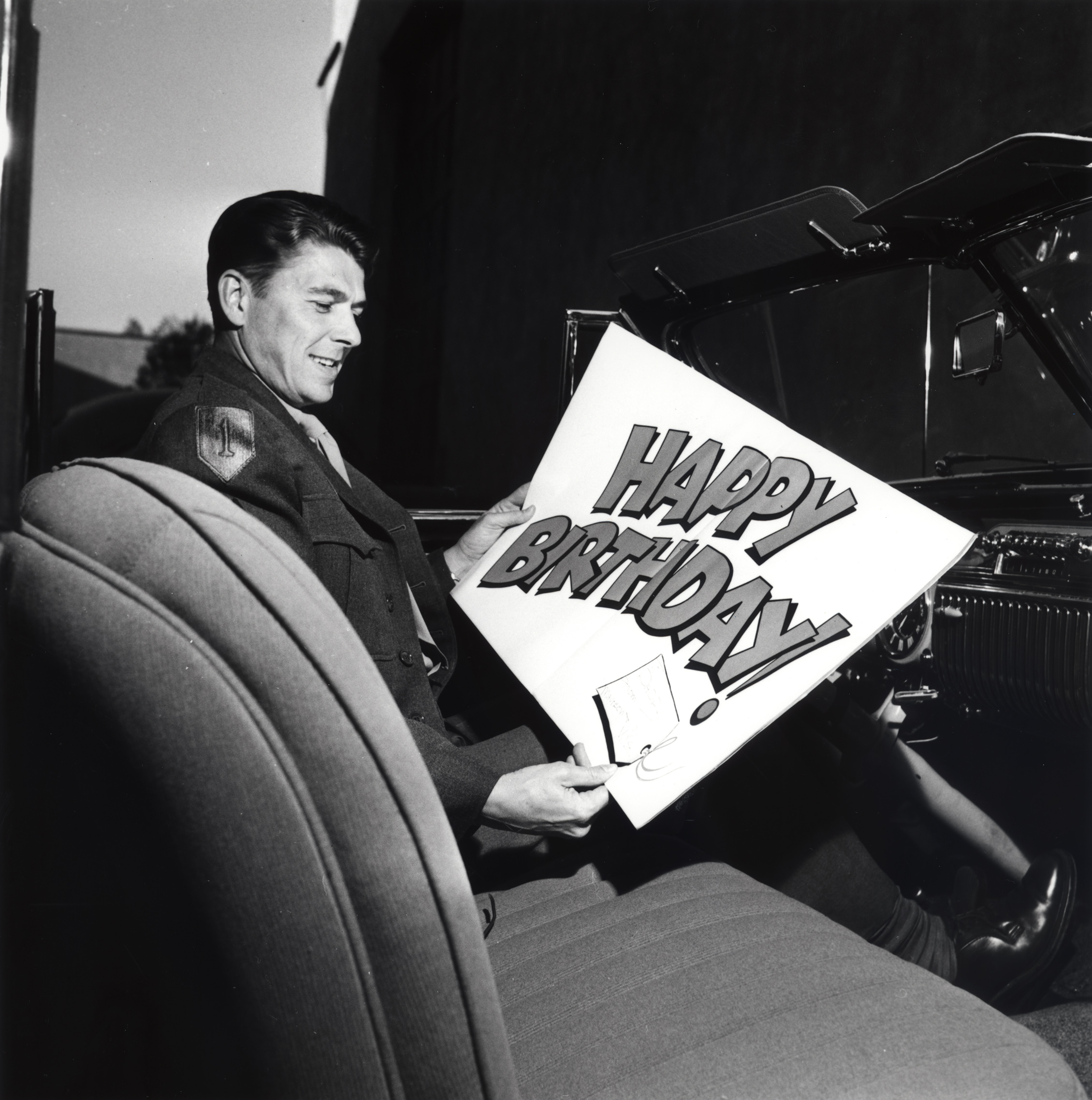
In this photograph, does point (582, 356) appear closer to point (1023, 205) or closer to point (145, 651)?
point (1023, 205)

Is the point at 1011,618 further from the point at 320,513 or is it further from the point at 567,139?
the point at 567,139

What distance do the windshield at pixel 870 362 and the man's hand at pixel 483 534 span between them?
27.7 inches

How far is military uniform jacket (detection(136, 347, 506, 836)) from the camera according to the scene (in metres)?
0.89

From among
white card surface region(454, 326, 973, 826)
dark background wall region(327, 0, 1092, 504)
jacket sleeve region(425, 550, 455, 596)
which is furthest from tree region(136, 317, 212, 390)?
white card surface region(454, 326, 973, 826)

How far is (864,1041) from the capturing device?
0.68m

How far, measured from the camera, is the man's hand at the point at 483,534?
1421 mm

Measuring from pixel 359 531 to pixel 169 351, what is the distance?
2950 millimetres

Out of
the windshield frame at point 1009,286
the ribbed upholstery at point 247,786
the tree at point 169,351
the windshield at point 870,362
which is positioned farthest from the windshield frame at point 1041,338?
the tree at point 169,351

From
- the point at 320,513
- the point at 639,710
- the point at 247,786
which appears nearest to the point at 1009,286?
the point at 639,710

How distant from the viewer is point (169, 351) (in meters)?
3.66

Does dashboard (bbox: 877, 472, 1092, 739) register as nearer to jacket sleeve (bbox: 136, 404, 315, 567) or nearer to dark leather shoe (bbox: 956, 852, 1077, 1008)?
dark leather shoe (bbox: 956, 852, 1077, 1008)

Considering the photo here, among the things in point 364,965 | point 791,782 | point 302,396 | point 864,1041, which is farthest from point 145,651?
point 791,782

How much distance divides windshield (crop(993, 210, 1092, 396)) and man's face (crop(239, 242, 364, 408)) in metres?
0.93

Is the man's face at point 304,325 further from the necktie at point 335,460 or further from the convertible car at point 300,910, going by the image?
the convertible car at point 300,910
